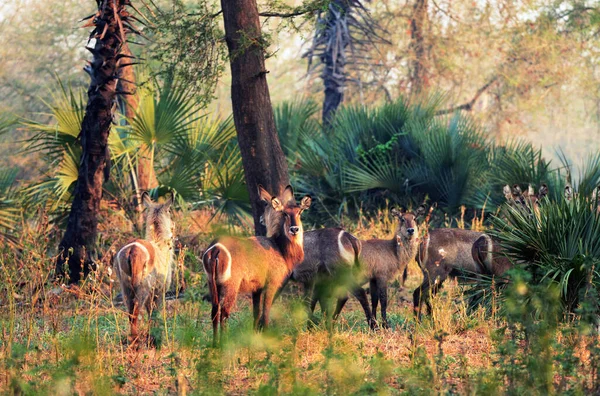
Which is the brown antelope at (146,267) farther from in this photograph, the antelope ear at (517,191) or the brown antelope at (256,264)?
the antelope ear at (517,191)

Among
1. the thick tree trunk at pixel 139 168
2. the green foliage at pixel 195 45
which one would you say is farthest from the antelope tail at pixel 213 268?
the green foliage at pixel 195 45

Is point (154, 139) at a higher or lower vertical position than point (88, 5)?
lower

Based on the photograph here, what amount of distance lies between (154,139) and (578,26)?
2189 cm

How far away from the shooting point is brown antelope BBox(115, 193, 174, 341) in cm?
727

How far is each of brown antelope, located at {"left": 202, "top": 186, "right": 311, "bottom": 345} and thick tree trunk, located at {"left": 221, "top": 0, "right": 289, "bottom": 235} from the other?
1744 mm

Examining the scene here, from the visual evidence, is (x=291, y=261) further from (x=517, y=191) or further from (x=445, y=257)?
(x=517, y=191)

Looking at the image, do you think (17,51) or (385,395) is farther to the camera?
(17,51)

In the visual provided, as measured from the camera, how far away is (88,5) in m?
40.8

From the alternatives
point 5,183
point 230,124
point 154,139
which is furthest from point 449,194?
point 5,183

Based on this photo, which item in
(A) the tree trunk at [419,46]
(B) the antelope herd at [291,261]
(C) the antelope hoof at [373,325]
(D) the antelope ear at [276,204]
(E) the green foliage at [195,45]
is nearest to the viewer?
(B) the antelope herd at [291,261]

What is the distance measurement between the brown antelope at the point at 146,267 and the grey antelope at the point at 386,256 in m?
2.49

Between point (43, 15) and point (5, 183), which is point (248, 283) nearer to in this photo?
point (5, 183)

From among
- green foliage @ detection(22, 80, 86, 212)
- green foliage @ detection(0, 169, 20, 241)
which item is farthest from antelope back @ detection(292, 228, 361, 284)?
green foliage @ detection(0, 169, 20, 241)

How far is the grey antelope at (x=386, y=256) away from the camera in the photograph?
9430 millimetres
